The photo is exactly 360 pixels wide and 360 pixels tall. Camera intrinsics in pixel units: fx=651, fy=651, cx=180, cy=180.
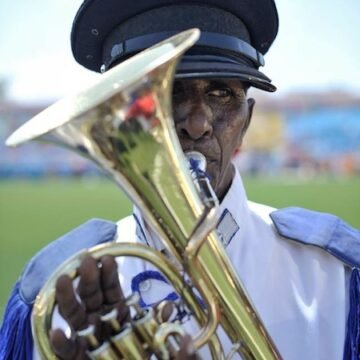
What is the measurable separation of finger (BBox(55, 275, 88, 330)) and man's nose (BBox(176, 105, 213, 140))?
1.96 ft

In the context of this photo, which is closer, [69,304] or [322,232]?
[69,304]

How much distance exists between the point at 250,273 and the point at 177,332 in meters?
0.69

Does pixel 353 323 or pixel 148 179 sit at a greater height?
pixel 148 179

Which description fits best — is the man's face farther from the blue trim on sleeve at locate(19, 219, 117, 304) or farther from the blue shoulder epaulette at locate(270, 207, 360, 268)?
the blue trim on sleeve at locate(19, 219, 117, 304)

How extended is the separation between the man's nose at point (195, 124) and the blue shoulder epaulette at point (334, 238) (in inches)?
21.3

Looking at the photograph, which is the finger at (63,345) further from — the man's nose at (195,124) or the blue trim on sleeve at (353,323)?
the blue trim on sleeve at (353,323)

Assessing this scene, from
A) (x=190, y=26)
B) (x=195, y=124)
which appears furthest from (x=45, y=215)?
(x=195, y=124)

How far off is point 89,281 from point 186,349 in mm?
258

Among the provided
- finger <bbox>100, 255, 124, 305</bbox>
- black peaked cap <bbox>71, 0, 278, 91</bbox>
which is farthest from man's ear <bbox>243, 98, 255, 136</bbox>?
finger <bbox>100, 255, 124, 305</bbox>

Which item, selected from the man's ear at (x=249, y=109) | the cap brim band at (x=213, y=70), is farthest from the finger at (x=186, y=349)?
the man's ear at (x=249, y=109)

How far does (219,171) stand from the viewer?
1.98 meters

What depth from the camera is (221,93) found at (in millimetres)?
1989

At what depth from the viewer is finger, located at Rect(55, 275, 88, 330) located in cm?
143

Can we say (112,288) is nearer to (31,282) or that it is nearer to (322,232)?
(31,282)
